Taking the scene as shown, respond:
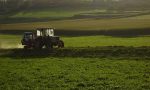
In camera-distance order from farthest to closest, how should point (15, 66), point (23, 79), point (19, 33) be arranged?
point (19, 33) → point (15, 66) → point (23, 79)

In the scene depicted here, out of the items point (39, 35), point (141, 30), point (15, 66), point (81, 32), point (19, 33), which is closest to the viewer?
point (15, 66)

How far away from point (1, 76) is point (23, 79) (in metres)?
2.58

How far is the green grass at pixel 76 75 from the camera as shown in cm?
2316

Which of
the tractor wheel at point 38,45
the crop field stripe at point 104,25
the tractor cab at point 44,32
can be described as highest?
the tractor cab at point 44,32

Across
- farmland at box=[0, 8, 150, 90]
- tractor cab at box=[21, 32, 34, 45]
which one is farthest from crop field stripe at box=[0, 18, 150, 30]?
farmland at box=[0, 8, 150, 90]

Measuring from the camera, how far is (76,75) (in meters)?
27.1

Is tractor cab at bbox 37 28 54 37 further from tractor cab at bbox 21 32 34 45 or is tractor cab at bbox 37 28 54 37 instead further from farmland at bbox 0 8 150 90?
farmland at bbox 0 8 150 90

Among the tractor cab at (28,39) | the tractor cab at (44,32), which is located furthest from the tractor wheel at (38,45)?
the tractor cab at (44,32)

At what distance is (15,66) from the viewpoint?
110 ft

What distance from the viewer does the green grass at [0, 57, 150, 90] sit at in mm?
23158

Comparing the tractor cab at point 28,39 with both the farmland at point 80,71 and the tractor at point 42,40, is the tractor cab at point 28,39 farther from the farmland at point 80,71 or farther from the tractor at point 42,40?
the farmland at point 80,71

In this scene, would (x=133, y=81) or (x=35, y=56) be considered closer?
(x=133, y=81)

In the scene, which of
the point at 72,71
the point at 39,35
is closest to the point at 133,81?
the point at 72,71

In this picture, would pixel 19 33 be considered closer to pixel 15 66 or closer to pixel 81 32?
pixel 81 32
